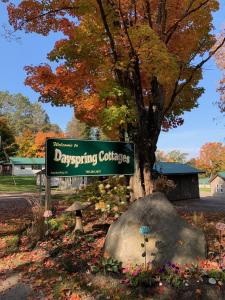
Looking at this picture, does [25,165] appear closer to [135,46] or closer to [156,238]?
[135,46]

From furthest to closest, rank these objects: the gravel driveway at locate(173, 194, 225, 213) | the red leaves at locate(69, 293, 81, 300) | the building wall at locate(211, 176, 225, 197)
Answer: the building wall at locate(211, 176, 225, 197) < the gravel driveway at locate(173, 194, 225, 213) < the red leaves at locate(69, 293, 81, 300)

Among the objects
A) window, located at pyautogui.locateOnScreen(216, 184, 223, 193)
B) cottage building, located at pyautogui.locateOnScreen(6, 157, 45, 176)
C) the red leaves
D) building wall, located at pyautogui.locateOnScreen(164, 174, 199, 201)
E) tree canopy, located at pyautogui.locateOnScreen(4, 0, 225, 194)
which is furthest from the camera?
cottage building, located at pyautogui.locateOnScreen(6, 157, 45, 176)

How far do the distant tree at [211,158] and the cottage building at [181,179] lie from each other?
189 feet

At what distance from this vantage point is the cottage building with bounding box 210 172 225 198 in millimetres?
61641

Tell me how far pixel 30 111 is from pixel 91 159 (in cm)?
11901

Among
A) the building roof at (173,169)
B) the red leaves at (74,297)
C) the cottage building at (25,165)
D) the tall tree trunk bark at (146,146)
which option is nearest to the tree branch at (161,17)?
the tall tree trunk bark at (146,146)

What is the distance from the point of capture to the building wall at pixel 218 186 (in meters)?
61.8

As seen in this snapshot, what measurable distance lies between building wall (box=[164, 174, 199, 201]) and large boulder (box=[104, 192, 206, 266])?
91.2 feet

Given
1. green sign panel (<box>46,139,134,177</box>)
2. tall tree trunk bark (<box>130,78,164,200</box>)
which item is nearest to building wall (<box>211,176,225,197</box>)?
tall tree trunk bark (<box>130,78,164,200</box>)

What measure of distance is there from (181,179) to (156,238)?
3092 centimetres

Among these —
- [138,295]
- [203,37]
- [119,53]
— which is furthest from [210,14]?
[138,295]

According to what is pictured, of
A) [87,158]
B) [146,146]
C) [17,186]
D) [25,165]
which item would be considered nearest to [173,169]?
[17,186]

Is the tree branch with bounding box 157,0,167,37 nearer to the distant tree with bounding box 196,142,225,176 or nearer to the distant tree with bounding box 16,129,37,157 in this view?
the distant tree with bounding box 16,129,37,157

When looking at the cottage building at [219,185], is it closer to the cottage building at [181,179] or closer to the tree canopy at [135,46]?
the cottage building at [181,179]
